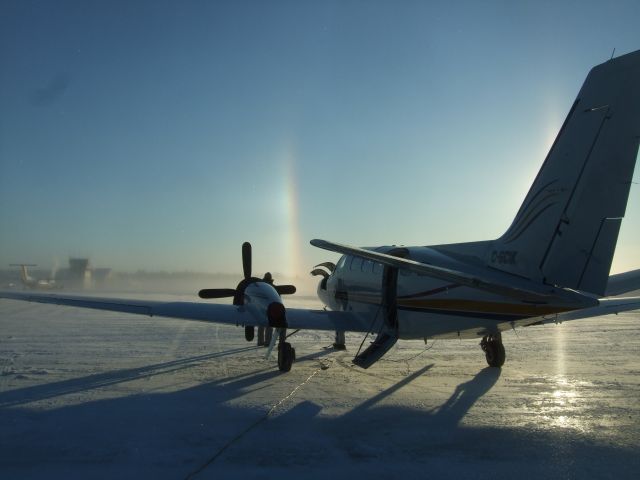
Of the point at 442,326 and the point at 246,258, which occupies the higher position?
the point at 246,258

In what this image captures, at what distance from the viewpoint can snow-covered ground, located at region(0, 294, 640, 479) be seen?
592 cm

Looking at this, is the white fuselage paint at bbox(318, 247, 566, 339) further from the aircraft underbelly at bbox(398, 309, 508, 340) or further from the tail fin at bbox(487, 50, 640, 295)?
the tail fin at bbox(487, 50, 640, 295)

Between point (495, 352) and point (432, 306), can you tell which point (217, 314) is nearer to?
point (432, 306)

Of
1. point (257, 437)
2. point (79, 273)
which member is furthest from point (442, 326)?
point (79, 273)

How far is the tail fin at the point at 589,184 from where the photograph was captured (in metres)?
8.48

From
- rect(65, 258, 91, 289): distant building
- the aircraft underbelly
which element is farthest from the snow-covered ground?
rect(65, 258, 91, 289): distant building

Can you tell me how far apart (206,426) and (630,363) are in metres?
11.1

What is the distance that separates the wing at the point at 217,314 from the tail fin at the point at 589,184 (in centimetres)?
506

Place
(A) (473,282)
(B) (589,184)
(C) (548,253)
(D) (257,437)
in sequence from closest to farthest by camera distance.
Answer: (D) (257,437) → (A) (473,282) → (B) (589,184) → (C) (548,253)

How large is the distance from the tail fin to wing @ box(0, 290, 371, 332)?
506 cm

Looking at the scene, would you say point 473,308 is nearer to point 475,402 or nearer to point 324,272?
point 475,402

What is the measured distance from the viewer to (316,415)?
8227 millimetres

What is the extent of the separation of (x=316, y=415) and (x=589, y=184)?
6.11 m

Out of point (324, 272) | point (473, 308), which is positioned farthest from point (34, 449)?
point (324, 272)
